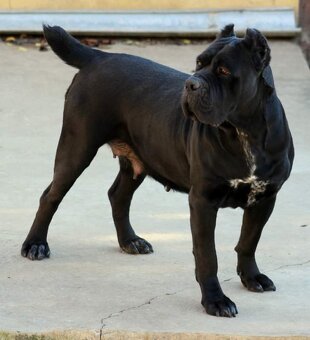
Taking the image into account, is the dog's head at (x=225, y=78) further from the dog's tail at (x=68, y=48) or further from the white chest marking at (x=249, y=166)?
the dog's tail at (x=68, y=48)

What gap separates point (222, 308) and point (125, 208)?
4.51 feet

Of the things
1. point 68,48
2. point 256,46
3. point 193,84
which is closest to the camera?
point 193,84

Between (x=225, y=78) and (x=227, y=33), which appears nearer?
(x=225, y=78)

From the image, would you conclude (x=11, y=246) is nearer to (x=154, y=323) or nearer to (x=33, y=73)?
(x=154, y=323)

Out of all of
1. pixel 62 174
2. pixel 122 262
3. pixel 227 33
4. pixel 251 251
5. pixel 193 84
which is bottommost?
pixel 122 262

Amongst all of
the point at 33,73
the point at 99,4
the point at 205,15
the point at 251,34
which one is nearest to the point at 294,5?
the point at 205,15

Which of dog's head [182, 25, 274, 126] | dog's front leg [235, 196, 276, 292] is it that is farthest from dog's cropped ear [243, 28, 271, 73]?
dog's front leg [235, 196, 276, 292]

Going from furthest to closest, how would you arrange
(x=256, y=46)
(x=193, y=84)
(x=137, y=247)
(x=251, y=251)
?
(x=137, y=247) < (x=251, y=251) < (x=256, y=46) < (x=193, y=84)

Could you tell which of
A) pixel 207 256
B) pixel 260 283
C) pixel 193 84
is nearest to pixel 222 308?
pixel 207 256

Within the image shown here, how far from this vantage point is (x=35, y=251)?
20.8ft

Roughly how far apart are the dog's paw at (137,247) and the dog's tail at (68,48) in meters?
1.03

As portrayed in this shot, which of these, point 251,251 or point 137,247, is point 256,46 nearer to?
point 251,251

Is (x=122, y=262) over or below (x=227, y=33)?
below

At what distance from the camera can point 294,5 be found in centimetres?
1173
